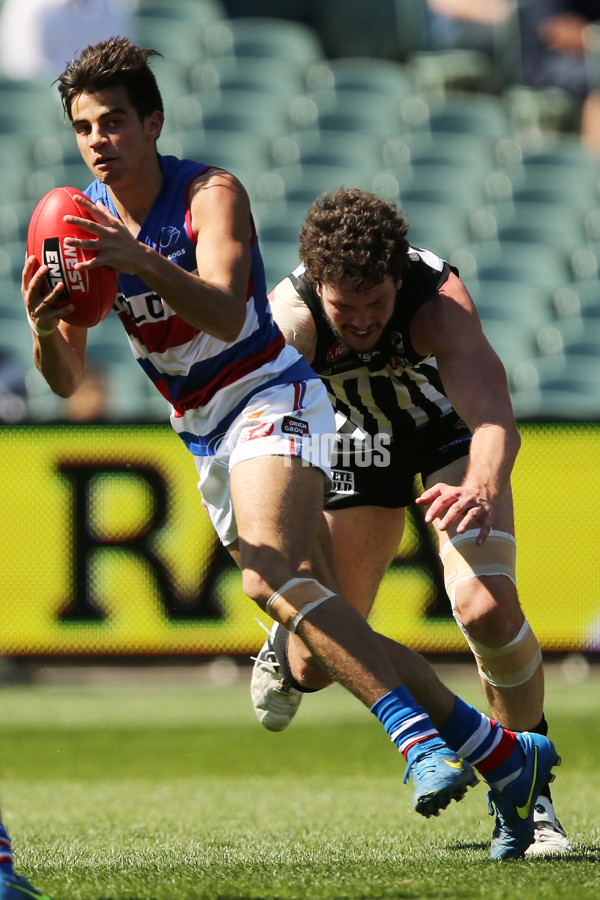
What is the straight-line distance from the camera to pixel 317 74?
16.2 meters

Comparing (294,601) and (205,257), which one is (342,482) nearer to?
(294,601)

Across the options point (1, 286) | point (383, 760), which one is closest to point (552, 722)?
point (383, 760)

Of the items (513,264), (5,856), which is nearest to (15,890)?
(5,856)

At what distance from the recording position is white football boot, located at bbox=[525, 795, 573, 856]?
4.12 metres

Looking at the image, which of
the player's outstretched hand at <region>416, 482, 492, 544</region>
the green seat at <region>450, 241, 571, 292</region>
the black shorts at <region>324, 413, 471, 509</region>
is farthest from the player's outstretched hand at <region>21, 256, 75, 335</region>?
the green seat at <region>450, 241, 571, 292</region>

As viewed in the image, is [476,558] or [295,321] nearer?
[476,558]

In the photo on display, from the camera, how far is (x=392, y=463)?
5020mm

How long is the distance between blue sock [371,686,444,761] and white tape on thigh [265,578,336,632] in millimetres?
351

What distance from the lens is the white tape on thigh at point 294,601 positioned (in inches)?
149

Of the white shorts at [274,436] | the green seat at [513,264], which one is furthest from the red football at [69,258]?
the green seat at [513,264]

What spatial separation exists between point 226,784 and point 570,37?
12.4m

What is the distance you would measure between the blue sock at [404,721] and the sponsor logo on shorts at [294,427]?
0.90m

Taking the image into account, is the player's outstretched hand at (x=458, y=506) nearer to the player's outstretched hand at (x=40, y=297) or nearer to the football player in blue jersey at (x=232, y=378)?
the football player in blue jersey at (x=232, y=378)

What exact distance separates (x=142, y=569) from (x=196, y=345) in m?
4.97
